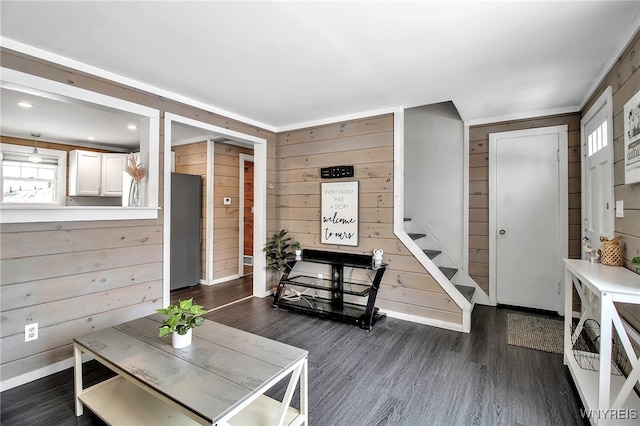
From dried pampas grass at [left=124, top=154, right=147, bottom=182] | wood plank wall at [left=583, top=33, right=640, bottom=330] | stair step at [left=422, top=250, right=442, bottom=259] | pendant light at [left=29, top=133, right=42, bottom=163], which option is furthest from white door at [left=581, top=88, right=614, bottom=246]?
pendant light at [left=29, top=133, right=42, bottom=163]

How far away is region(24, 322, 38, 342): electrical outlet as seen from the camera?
2.15m

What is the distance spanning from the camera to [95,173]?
17.2 feet

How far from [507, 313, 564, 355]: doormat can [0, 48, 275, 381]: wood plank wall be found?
→ 3.46 meters

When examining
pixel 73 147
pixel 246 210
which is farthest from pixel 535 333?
pixel 73 147

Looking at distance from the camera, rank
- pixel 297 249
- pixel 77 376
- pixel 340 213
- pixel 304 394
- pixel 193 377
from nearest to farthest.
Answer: pixel 193 377, pixel 304 394, pixel 77 376, pixel 340 213, pixel 297 249

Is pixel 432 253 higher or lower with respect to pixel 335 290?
higher

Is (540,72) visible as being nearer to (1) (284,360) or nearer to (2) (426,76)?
(2) (426,76)

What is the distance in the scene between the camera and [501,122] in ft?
12.2

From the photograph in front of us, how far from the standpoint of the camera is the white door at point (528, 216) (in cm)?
343

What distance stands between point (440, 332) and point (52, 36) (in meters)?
3.97

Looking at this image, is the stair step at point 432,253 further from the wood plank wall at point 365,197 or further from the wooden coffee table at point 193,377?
the wooden coffee table at point 193,377

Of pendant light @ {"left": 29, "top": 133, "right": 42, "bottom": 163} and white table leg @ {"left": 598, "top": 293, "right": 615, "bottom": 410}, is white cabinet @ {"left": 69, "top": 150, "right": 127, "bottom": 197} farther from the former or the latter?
white table leg @ {"left": 598, "top": 293, "right": 615, "bottom": 410}

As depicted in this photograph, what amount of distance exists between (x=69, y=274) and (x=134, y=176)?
95 cm

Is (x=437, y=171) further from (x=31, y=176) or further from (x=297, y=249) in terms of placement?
(x=31, y=176)
